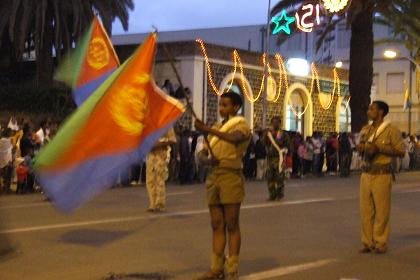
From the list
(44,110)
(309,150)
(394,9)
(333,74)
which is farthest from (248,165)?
(333,74)

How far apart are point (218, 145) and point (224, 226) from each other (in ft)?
2.68

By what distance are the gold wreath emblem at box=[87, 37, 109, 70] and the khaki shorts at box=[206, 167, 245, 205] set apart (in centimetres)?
243

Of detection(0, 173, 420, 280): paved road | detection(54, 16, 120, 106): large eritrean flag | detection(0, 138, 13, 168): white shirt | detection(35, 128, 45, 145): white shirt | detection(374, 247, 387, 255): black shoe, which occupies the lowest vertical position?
detection(0, 173, 420, 280): paved road

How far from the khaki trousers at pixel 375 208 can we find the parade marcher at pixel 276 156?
642cm

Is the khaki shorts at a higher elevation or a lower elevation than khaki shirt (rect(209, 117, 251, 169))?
lower

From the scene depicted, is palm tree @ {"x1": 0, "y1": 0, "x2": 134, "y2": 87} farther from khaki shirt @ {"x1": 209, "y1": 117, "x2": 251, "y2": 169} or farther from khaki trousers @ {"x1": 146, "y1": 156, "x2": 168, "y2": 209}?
khaki shirt @ {"x1": 209, "y1": 117, "x2": 251, "y2": 169}

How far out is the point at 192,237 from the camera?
1099cm

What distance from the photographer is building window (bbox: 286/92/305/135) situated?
37.1 metres

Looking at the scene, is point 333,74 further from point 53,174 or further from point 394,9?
point 53,174

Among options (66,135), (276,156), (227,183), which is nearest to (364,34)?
(276,156)

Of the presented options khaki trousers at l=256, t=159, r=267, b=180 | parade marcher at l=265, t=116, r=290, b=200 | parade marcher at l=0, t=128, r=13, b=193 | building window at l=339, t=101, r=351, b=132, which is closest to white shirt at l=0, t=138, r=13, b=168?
parade marcher at l=0, t=128, r=13, b=193

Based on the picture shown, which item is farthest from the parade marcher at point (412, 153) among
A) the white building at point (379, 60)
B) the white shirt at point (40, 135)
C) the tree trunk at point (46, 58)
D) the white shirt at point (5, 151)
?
the white building at point (379, 60)

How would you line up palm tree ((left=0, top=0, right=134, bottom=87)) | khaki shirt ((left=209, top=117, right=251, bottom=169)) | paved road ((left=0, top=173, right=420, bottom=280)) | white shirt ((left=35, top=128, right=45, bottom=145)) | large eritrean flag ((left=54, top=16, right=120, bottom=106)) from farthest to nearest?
1. palm tree ((left=0, top=0, right=134, bottom=87))
2. white shirt ((left=35, top=128, right=45, bottom=145))
3. large eritrean flag ((left=54, top=16, right=120, bottom=106))
4. paved road ((left=0, top=173, right=420, bottom=280))
5. khaki shirt ((left=209, top=117, right=251, bottom=169))

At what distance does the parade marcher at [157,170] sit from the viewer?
1380 centimetres
